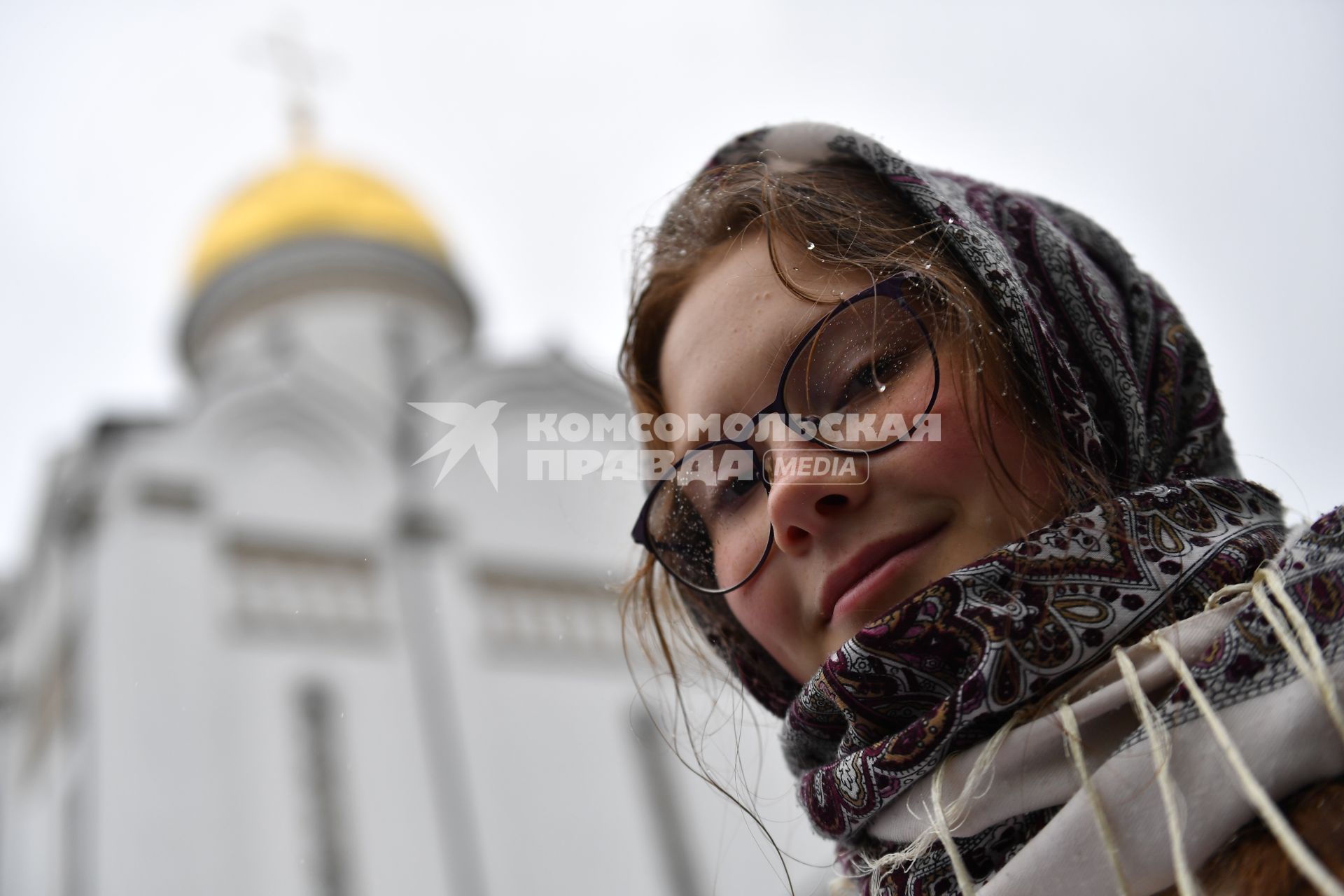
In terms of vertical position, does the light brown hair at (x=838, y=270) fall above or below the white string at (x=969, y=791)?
above

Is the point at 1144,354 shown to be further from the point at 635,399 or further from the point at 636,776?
the point at 636,776

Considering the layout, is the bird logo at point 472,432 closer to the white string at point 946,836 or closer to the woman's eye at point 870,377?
the woman's eye at point 870,377

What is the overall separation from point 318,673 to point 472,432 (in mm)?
7290

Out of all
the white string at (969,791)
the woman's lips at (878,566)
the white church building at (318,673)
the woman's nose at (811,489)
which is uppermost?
the white church building at (318,673)

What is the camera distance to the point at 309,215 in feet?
39.3

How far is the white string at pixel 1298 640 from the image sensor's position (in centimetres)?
75

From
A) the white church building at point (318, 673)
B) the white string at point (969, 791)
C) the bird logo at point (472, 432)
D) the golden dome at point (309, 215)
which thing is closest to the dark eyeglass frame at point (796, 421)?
the white string at point (969, 791)

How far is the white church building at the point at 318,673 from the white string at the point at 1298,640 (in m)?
6.02

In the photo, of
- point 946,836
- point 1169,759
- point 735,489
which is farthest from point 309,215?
point 1169,759

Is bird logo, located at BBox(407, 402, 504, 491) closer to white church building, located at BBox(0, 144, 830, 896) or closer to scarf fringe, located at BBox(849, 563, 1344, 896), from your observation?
scarf fringe, located at BBox(849, 563, 1344, 896)

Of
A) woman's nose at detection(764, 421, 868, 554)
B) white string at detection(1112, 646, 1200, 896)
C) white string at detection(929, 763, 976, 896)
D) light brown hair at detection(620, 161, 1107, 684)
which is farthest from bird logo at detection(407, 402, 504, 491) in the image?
white string at detection(1112, 646, 1200, 896)

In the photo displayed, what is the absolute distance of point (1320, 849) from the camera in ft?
2.43

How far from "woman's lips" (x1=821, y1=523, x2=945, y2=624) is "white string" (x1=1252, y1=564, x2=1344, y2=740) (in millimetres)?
260

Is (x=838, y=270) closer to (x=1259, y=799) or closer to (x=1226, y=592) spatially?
(x=1226, y=592)
